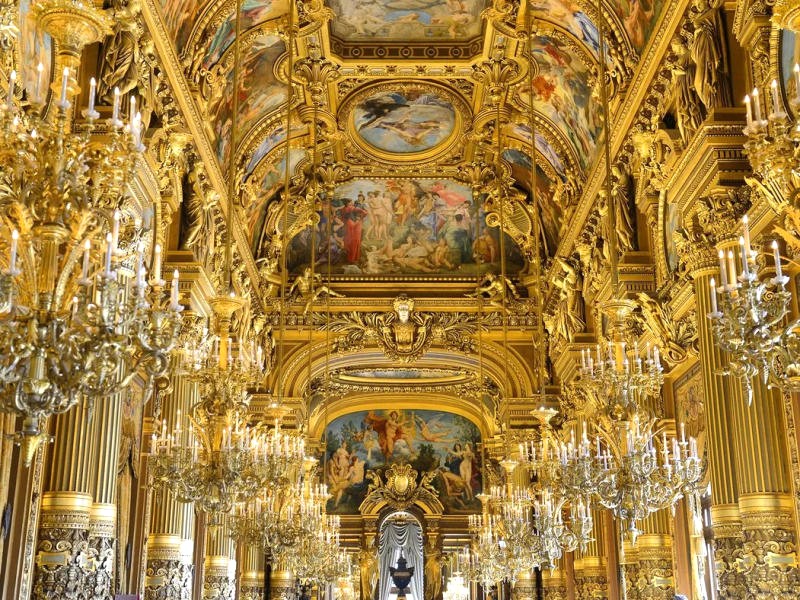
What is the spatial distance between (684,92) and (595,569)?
962 cm

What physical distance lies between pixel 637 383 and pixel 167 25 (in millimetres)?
7446

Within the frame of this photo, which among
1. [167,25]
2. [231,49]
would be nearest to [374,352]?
[231,49]

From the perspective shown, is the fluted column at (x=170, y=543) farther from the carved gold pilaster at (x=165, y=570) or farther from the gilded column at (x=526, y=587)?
the gilded column at (x=526, y=587)

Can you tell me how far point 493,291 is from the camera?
2262 centimetres

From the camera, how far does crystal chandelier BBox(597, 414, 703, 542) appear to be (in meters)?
8.89

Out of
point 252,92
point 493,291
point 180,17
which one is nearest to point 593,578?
point 493,291

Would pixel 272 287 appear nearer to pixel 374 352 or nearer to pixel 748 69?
pixel 374 352

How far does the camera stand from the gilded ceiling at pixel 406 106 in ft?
48.6

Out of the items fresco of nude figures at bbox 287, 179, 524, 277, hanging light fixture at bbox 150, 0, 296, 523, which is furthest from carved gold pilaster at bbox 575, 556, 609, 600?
hanging light fixture at bbox 150, 0, 296, 523

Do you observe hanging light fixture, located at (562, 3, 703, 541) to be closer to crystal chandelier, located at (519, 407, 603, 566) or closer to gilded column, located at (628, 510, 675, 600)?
crystal chandelier, located at (519, 407, 603, 566)

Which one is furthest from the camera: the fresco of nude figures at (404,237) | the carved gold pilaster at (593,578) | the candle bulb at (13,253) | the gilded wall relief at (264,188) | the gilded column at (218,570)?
the fresco of nude figures at (404,237)

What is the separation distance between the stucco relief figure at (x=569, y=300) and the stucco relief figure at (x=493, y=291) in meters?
2.78

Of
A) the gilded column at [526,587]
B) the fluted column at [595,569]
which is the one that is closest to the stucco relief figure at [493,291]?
the fluted column at [595,569]

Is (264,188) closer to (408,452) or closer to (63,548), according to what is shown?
(63,548)
